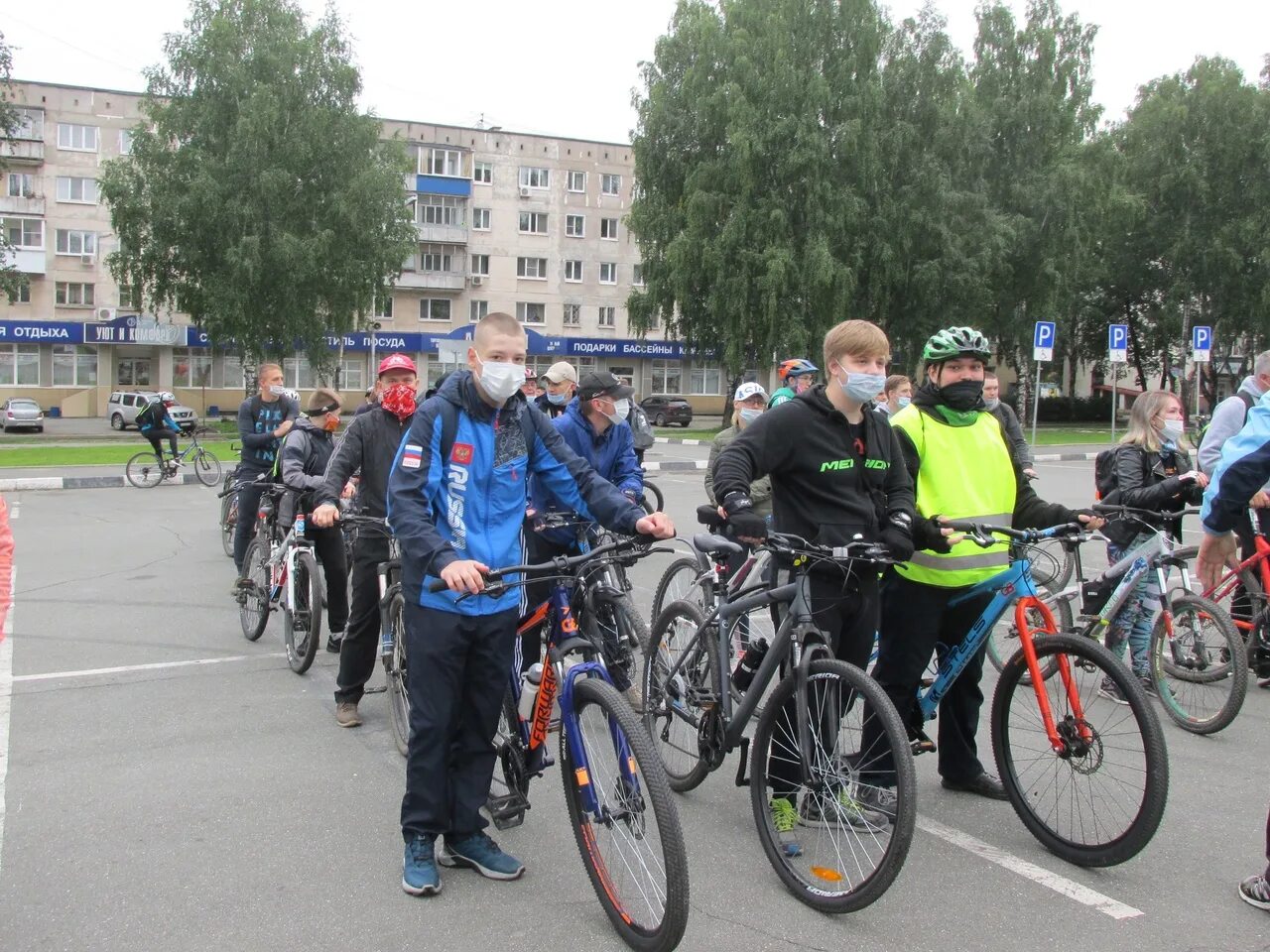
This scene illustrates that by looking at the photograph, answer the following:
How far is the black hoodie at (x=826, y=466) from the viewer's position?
415 centimetres

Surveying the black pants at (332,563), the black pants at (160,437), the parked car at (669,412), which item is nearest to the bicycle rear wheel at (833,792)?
the black pants at (332,563)

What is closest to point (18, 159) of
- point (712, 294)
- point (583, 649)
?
point (712, 294)

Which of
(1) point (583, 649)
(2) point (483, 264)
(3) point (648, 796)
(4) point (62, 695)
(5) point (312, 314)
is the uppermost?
(2) point (483, 264)

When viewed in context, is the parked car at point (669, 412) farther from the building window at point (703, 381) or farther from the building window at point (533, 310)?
the building window at point (703, 381)

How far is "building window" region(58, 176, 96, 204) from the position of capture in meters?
56.6

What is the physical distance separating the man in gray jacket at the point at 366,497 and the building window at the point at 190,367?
187ft

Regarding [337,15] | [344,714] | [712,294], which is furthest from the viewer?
[337,15]

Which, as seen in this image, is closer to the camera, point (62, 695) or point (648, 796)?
point (648, 796)

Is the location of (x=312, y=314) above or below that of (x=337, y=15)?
below

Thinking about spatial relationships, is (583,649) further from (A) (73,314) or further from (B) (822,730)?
Answer: (A) (73,314)

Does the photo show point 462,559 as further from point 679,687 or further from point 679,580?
point 679,580

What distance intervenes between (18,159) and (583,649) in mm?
61694

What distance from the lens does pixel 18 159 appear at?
2173 inches

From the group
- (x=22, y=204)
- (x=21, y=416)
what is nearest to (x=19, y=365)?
(x=22, y=204)
